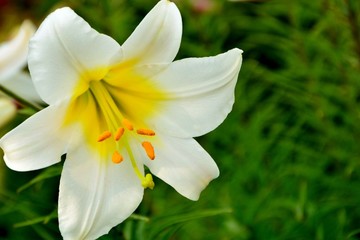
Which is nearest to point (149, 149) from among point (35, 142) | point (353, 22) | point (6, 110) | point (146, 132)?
point (146, 132)

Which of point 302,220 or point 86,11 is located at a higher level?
point 86,11

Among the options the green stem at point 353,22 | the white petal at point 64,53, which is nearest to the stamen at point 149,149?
the white petal at point 64,53

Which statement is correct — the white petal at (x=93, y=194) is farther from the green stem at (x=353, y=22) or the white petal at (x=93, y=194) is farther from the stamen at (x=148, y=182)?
the green stem at (x=353, y=22)

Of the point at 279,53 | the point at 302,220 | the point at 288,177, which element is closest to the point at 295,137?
the point at 288,177

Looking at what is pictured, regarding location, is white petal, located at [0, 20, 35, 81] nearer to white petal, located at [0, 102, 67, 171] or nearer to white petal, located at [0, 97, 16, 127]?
white petal, located at [0, 97, 16, 127]

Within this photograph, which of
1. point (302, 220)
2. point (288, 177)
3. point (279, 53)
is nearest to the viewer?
point (302, 220)

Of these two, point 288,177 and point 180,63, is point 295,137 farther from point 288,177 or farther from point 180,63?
point 180,63

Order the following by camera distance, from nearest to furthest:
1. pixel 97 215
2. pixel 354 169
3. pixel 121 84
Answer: pixel 97 215 < pixel 121 84 < pixel 354 169
